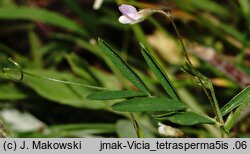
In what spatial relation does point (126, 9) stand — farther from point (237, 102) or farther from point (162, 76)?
point (237, 102)

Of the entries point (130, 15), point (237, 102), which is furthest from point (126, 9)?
point (237, 102)

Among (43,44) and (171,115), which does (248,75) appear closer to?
(171,115)

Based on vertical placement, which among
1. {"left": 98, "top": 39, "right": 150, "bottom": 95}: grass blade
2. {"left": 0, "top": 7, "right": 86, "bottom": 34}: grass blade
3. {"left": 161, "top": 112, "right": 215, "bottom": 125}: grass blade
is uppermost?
{"left": 0, "top": 7, "right": 86, "bottom": 34}: grass blade

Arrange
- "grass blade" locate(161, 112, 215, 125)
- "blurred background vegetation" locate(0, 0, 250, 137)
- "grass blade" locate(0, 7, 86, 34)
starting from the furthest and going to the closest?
"grass blade" locate(0, 7, 86, 34)
"blurred background vegetation" locate(0, 0, 250, 137)
"grass blade" locate(161, 112, 215, 125)

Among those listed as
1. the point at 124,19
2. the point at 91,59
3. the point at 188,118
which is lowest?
the point at 188,118

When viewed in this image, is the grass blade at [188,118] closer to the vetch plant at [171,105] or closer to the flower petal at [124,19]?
the vetch plant at [171,105]

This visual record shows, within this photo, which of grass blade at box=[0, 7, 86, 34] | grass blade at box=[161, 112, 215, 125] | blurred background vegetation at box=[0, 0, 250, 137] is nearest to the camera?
grass blade at box=[161, 112, 215, 125]

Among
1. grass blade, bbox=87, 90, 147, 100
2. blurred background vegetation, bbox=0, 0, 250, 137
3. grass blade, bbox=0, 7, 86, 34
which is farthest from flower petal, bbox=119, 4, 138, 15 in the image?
grass blade, bbox=0, 7, 86, 34

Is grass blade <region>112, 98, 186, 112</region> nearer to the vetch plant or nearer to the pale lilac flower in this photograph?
the vetch plant
